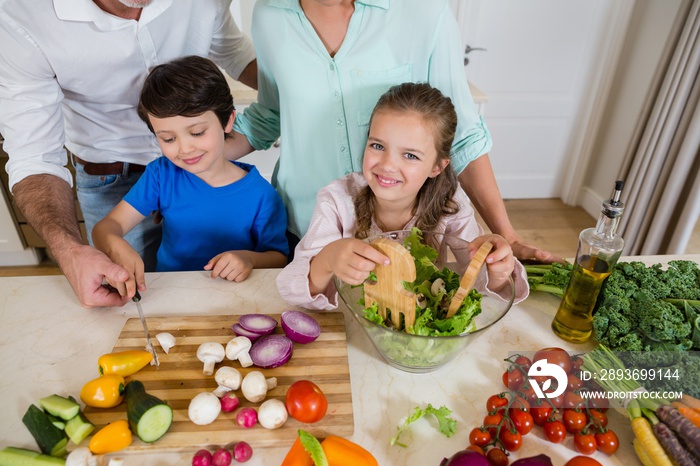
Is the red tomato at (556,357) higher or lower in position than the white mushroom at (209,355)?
higher

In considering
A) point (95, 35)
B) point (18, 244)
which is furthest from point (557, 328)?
point (18, 244)

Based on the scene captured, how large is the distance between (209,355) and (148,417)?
0.18 m

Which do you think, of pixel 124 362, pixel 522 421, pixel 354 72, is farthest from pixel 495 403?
pixel 354 72

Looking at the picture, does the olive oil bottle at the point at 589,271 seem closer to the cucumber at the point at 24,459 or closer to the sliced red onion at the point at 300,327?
the sliced red onion at the point at 300,327

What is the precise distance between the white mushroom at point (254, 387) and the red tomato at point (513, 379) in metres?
0.47

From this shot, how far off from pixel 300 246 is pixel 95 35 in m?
0.85

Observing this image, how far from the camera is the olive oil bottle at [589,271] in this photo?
0.93 m

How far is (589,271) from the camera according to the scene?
991 mm

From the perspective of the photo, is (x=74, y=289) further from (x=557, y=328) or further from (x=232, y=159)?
(x=557, y=328)

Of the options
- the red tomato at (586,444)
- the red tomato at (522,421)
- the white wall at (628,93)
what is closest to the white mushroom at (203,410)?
the red tomato at (522,421)

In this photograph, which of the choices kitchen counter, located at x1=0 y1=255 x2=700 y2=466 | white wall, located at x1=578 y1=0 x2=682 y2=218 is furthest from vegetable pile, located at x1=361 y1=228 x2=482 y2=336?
white wall, located at x1=578 y1=0 x2=682 y2=218

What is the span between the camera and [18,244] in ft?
9.34

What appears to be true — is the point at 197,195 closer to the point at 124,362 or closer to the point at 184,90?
the point at 184,90

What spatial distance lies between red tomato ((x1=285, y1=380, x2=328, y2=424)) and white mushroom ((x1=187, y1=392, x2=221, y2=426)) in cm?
13
